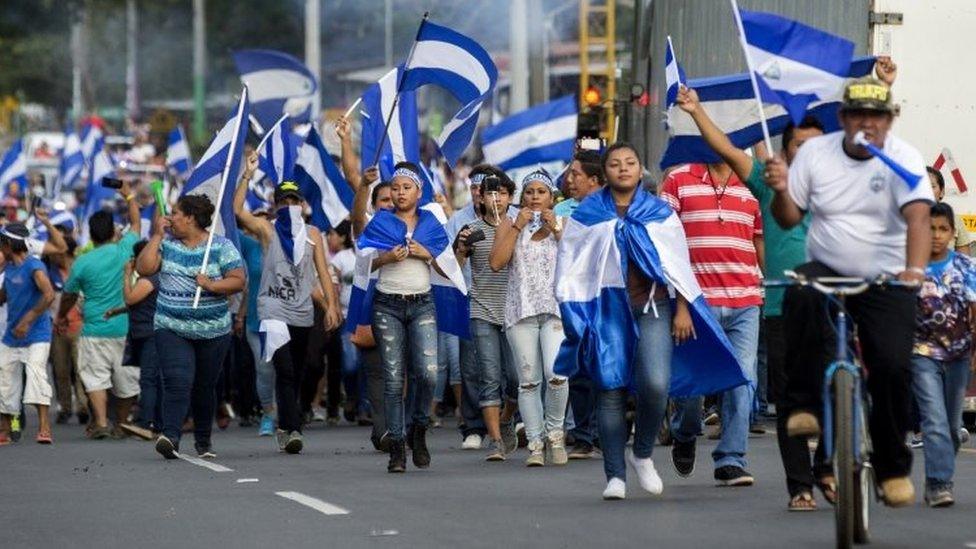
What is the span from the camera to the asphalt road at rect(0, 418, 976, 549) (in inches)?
398

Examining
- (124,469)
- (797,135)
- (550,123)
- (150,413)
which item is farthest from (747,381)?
(550,123)

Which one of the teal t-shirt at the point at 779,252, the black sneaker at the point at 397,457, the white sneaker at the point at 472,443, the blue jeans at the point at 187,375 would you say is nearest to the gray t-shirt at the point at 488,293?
the white sneaker at the point at 472,443

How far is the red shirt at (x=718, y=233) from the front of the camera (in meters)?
12.5

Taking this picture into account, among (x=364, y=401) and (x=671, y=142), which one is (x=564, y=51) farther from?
(x=671, y=142)

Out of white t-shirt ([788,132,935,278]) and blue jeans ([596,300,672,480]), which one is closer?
white t-shirt ([788,132,935,278])

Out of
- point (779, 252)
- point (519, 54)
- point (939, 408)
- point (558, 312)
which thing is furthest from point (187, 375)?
point (519, 54)

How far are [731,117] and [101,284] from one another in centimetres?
726

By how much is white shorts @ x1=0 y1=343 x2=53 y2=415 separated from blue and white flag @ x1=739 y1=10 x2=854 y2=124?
28.9 feet

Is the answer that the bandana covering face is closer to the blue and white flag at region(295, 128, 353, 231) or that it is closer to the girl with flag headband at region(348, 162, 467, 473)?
the blue and white flag at region(295, 128, 353, 231)

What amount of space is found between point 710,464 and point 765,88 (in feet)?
12.0

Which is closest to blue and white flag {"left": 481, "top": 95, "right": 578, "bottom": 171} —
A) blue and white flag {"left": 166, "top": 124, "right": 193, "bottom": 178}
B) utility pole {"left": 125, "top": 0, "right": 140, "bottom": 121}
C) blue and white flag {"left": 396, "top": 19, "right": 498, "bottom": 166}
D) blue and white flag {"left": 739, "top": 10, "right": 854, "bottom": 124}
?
blue and white flag {"left": 396, "top": 19, "right": 498, "bottom": 166}

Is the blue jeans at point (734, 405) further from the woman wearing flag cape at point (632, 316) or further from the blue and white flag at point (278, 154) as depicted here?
the blue and white flag at point (278, 154)

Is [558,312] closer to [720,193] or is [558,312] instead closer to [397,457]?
[397,457]

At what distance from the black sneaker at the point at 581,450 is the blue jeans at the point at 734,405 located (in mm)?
2280
